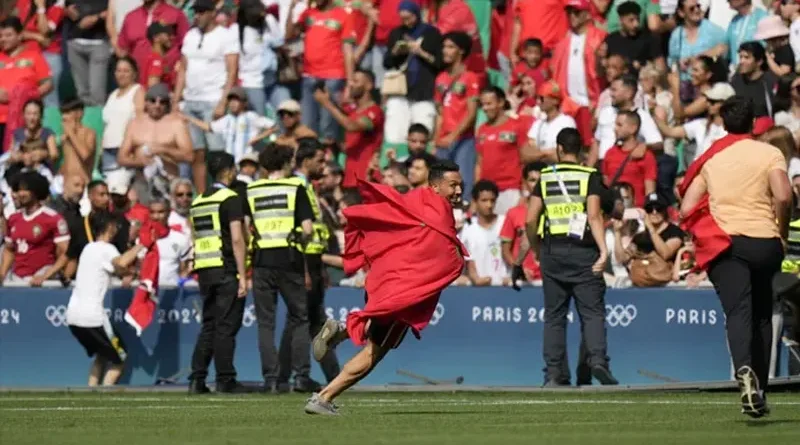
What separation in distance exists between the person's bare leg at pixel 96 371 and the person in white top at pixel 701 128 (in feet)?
22.1

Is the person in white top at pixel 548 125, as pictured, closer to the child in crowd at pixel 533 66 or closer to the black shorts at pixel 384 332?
the child in crowd at pixel 533 66

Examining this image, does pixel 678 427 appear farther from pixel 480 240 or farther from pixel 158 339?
pixel 158 339

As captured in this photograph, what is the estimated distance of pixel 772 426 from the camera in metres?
13.3

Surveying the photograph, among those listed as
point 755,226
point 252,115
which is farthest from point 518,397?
point 252,115

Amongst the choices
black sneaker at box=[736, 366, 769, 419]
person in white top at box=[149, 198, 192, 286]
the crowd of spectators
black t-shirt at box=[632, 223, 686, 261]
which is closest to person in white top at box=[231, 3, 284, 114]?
the crowd of spectators

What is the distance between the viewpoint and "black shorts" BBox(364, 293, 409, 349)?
14508 mm

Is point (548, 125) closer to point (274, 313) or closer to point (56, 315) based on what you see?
point (274, 313)

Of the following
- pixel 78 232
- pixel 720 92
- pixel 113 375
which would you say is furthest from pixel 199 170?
pixel 720 92

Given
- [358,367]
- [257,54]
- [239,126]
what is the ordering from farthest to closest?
[257,54] < [239,126] < [358,367]

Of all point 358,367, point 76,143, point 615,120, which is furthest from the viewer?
point 76,143

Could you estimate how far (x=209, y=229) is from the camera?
20.0 meters

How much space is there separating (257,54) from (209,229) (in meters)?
6.80

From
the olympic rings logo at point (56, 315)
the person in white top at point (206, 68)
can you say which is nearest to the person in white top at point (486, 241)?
the olympic rings logo at point (56, 315)

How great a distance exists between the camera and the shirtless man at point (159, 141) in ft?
84.6
